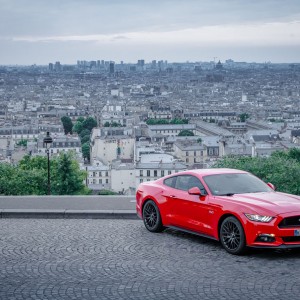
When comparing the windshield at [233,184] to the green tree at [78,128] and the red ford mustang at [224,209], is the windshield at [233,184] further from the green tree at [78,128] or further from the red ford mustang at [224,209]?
the green tree at [78,128]

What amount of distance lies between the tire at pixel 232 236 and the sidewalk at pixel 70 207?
10.7ft

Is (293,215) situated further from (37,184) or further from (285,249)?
(37,184)

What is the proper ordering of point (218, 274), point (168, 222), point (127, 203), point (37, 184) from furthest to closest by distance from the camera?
point (37, 184) → point (127, 203) → point (168, 222) → point (218, 274)

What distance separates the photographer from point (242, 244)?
982 centimetres

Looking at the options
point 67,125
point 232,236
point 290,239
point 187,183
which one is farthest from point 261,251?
point 67,125

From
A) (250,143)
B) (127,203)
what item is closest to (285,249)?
(127,203)

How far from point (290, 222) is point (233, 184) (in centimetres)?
157

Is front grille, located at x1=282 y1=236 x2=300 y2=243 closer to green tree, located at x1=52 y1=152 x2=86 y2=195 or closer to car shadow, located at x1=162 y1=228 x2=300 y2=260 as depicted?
car shadow, located at x1=162 y1=228 x2=300 y2=260

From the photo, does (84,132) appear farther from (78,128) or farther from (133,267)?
(133,267)

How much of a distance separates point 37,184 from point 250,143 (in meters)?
108

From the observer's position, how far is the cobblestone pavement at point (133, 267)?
814 cm

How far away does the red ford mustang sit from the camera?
9.72 metres

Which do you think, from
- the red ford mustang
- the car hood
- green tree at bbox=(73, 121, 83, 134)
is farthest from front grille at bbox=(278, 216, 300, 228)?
green tree at bbox=(73, 121, 83, 134)

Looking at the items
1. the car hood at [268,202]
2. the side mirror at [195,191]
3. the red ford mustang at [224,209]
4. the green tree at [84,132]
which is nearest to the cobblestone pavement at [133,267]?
the red ford mustang at [224,209]
